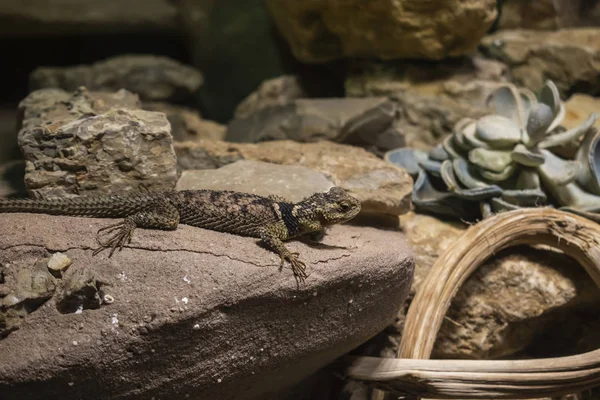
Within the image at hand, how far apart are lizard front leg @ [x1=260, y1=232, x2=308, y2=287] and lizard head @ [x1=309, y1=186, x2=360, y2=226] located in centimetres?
25

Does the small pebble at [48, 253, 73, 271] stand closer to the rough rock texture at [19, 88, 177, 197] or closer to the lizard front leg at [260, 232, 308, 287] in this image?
the rough rock texture at [19, 88, 177, 197]

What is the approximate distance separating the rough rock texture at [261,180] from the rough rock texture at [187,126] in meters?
1.18

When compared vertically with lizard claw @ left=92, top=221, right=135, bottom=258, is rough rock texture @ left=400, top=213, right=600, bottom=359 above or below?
above

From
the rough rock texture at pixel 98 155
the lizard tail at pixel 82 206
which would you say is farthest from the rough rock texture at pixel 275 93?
the lizard tail at pixel 82 206

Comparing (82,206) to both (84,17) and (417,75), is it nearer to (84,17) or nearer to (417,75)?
(417,75)

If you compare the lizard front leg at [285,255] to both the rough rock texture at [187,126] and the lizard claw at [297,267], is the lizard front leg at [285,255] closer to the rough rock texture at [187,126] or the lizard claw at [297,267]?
the lizard claw at [297,267]

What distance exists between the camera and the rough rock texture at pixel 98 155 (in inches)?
105

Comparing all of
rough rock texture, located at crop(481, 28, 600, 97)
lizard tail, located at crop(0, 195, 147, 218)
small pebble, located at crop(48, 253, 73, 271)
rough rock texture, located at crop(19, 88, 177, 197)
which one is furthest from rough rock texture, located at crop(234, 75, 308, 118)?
small pebble, located at crop(48, 253, 73, 271)

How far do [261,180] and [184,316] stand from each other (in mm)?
1100

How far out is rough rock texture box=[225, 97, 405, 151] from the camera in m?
3.99

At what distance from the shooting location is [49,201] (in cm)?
251

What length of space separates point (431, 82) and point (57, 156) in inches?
122

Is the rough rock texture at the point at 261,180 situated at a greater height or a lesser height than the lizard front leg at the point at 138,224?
greater

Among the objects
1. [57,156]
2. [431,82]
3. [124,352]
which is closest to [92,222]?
[57,156]
